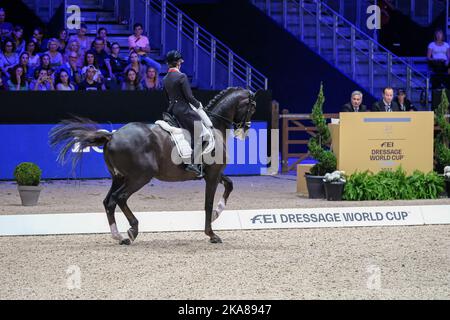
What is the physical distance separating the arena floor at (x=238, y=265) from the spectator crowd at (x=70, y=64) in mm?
4737

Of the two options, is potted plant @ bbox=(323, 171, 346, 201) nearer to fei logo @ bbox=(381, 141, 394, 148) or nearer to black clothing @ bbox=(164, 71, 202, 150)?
fei logo @ bbox=(381, 141, 394, 148)

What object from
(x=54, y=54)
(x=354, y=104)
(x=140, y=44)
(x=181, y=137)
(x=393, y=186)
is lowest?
(x=393, y=186)

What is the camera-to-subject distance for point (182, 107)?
1017 centimetres

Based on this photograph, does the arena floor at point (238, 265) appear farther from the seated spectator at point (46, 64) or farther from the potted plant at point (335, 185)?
the seated spectator at point (46, 64)

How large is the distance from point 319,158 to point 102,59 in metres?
5.26

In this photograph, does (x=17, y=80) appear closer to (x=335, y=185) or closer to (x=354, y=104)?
(x=354, y=104)

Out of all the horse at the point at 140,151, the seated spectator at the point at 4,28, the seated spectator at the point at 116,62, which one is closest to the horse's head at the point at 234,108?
the horse at the point at 140,151

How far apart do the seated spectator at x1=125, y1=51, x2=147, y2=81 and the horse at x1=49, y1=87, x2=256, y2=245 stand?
6.84 metres

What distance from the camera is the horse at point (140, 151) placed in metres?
9.93

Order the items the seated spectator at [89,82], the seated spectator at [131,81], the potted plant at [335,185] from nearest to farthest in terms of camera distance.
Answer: the potted plant at [335,185], the seated spectator at [89,82], the seated spectator at [131,81]

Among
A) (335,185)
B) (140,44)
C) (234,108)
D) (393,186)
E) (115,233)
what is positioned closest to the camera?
(115,233)

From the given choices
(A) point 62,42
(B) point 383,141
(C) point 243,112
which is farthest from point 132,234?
A: (A) point 62,42

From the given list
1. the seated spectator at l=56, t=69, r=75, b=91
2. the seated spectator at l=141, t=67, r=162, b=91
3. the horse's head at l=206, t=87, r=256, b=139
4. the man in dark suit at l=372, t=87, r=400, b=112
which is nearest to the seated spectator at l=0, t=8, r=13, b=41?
the seated spectator at l=56, t=69, r=75, b=91
